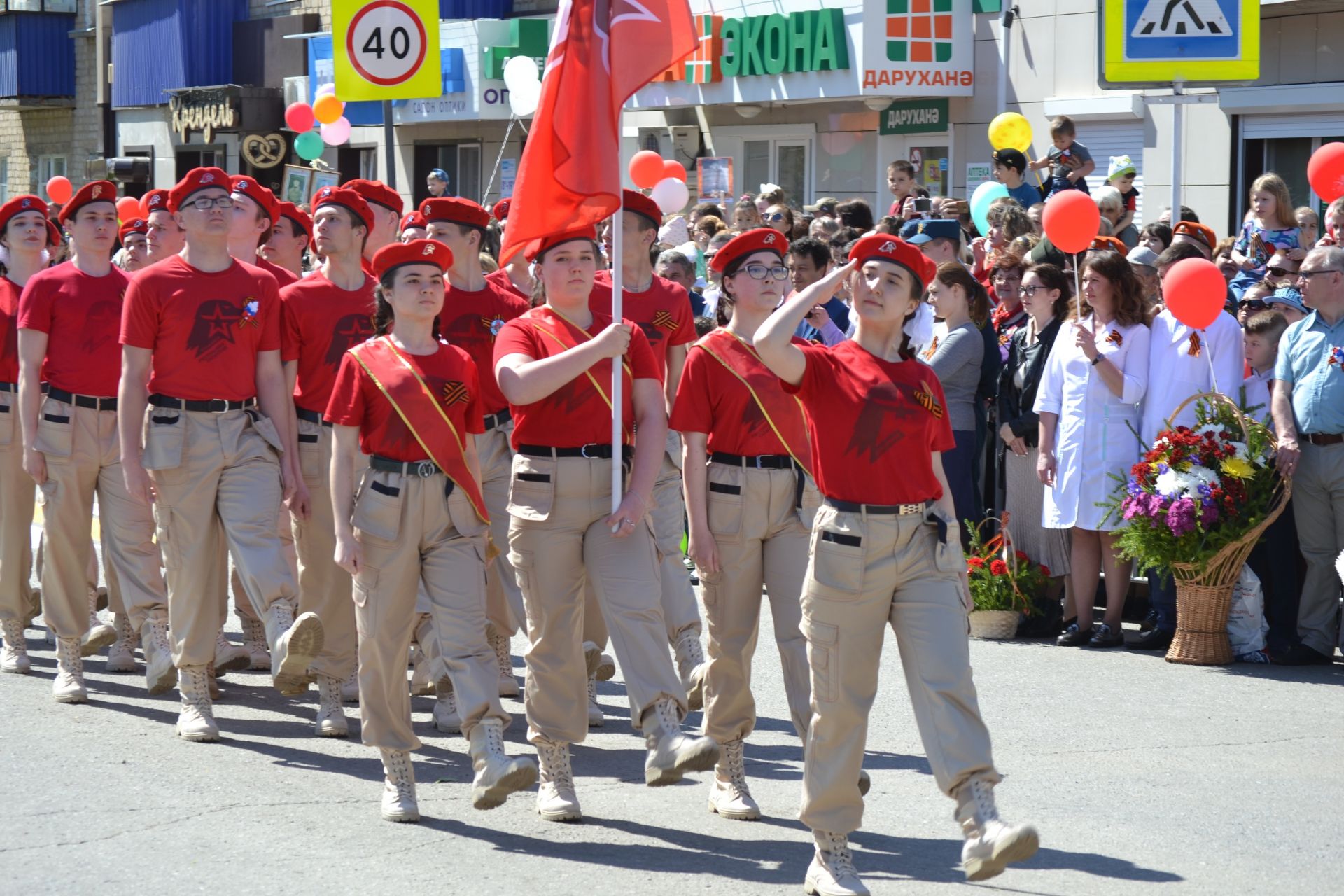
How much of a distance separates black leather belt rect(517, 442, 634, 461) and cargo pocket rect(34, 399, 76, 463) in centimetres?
330

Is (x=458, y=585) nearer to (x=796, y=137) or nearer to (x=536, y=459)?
(x=536, y=459)

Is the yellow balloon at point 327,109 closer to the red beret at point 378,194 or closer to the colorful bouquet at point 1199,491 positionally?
the red beret at point 378,194

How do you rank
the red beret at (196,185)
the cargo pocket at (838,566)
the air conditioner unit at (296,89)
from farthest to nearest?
the air conditioner unit at (296,89)
the red beret at (196,185)
the cargo pocket at (838,566)

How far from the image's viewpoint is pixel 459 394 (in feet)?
21.9

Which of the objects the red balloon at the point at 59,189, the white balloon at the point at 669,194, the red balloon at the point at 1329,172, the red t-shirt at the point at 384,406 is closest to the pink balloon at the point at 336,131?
the red balloon at the point at 59,189

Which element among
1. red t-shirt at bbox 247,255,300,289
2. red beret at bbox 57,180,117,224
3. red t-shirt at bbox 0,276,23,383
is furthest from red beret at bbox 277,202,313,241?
red t-shirt at bbox 0,276,23,383

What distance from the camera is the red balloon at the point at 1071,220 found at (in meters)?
9.58

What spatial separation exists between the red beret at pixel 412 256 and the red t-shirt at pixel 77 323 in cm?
253

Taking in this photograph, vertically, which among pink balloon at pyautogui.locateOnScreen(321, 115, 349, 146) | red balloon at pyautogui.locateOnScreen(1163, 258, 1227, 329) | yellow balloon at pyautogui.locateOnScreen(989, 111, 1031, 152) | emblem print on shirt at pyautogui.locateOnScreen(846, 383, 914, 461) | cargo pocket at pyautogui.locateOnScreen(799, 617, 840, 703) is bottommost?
cargo pocket at pyautogui.locateOnScreen(799, 617, 840, 703)

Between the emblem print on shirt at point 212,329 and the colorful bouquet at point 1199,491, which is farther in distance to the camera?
the colorful bouquet at point 1199,491

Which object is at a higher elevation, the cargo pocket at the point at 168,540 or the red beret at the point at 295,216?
the red beret at the point at 295,216

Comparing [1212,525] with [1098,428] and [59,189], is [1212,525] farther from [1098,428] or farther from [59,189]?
[59,189]

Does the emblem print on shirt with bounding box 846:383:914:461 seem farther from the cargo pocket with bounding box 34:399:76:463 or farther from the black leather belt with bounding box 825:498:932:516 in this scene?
the cargo pocket with bounding box 34:399:76:463

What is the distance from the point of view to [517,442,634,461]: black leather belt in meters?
6.41
